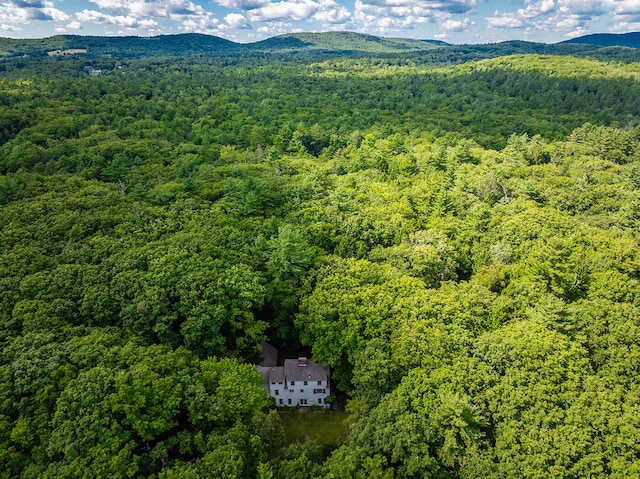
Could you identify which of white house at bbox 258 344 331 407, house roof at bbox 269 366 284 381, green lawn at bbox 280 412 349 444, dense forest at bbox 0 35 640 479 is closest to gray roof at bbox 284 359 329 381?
white house at bbox 258 344 331 407

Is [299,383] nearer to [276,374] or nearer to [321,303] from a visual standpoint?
[276,374]

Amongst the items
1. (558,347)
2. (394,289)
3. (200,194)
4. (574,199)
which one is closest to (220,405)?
(394,289)

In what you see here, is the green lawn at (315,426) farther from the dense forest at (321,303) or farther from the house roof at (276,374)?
the house roof at (276,374)

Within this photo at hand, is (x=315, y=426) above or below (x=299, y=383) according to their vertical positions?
below

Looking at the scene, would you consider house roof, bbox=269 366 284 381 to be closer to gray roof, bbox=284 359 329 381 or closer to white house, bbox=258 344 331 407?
white house, bbox=258 344 331 407

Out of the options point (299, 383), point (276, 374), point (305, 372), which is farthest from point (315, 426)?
point (276, 374)

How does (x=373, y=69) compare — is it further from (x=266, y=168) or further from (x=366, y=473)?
(x=366, y=473)

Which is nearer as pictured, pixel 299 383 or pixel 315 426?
pixel 315 426

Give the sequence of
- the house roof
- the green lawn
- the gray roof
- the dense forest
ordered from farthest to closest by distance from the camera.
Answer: the house roof < the gray roof < the green lawn < the dense forest
